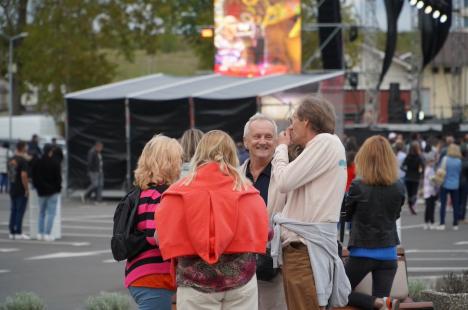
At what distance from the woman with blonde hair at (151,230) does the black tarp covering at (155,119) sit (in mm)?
24837

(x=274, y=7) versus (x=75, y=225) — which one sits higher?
(x=274, y=7)

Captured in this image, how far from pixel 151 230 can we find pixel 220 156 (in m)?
1.00

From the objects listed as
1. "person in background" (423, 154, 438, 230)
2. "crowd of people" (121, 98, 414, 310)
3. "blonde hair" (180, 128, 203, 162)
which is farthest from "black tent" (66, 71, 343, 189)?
"crowd of people" (121, 98, 414, 310)

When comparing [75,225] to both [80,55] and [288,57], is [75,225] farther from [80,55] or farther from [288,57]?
[80,55]

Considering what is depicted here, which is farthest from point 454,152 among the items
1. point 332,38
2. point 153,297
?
point 332,38

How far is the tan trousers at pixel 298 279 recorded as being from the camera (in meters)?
7.29

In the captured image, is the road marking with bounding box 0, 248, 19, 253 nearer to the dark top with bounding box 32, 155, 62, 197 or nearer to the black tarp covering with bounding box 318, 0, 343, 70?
the dark top with bounding box 32, 155, 62, 197

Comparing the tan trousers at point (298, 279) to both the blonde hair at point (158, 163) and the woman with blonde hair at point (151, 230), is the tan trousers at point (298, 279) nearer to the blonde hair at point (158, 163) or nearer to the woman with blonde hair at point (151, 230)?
the woman with blonde hair at point (151, 230)

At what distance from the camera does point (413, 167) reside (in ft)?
93.6

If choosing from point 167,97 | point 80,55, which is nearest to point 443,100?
point 80,55

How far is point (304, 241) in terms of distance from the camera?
24.0 ft

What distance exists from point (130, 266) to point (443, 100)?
80.1 metres

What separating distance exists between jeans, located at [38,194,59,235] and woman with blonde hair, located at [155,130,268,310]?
587 inches

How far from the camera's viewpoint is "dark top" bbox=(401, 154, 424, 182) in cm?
2822
